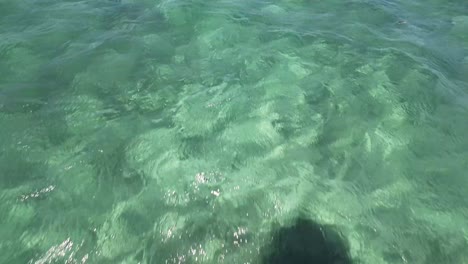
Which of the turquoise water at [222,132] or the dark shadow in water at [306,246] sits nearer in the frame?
the dark shadow in water at [306,246]

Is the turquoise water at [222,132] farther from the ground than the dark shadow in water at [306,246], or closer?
farther from the ground

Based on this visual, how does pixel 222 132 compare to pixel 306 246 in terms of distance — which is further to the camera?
pixel 222 132

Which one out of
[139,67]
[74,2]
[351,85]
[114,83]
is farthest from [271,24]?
[74,2]

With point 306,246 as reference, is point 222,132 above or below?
above

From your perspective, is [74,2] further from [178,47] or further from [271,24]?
[271,24]
